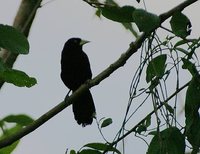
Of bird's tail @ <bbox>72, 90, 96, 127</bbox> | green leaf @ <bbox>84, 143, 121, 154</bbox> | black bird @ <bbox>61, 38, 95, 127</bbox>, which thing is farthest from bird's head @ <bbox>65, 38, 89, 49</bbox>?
green leaf @ <bbox>84, 143, 121, 154</bbox>

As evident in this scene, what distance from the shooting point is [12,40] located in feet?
4.88

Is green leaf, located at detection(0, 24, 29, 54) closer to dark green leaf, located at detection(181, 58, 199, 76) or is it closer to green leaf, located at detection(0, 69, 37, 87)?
green leaf, located at detection(0, 69, 37, 87)

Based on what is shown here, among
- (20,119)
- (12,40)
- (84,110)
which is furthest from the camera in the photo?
(84,110)

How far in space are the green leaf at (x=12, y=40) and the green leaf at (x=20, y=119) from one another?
734 millimetres

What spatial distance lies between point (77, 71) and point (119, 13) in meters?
3.46

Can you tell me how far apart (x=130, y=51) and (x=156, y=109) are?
0.55 m

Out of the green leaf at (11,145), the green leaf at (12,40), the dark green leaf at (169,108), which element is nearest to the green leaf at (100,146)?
the dark green leaf at (169,108)

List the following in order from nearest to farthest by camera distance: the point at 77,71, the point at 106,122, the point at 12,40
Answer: the point at 12,40 < the point at 106,122 < the point at 77,71

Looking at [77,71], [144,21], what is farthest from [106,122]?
Result: [77,71]

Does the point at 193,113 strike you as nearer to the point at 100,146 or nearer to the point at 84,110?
the point at 100,146

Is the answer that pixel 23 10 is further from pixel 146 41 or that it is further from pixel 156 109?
pixel 156 109

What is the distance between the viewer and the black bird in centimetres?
474

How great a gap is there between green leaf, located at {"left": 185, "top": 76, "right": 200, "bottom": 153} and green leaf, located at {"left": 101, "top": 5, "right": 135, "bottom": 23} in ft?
0.93

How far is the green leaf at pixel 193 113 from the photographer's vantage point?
166cm
